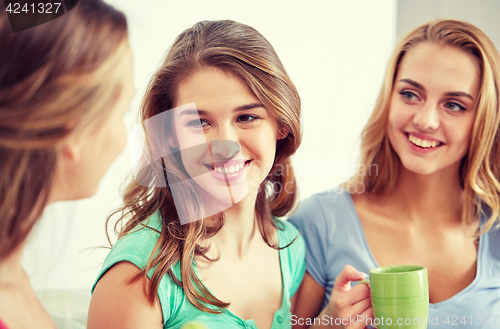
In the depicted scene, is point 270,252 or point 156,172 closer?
point 156,172

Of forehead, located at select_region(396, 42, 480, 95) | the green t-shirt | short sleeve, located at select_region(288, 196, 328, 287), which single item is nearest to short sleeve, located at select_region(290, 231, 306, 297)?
short sleeve, located at select_region(288, 196, 328, 287)

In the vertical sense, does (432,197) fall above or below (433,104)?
below

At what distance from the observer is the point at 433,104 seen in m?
0.81

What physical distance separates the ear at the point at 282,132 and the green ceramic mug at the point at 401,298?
0.28 metres

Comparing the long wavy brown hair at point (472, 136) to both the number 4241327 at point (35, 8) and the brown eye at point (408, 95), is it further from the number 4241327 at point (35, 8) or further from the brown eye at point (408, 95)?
the number 4241327 at point (35, 8)

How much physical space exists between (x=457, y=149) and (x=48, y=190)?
0.82 meters

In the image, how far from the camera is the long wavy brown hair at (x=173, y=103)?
615 millimetres

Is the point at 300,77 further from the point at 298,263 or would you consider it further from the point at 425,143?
the point at 298,263

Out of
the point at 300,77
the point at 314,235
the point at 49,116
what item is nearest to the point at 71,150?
the point at 49,116

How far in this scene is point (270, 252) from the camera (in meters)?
0.81

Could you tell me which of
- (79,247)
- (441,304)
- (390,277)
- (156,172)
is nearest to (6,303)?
(79,247)

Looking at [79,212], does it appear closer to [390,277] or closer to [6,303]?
[6,303]

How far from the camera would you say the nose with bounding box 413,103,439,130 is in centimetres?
81

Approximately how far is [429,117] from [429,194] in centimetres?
23
